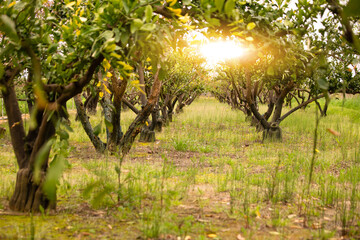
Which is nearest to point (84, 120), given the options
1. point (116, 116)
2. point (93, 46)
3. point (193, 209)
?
point (116, 116)

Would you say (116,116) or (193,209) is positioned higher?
(116,116)

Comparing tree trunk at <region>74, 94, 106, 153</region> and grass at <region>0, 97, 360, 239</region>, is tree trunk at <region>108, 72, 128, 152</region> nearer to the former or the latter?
tree trunk at <region>74, 94, 106, 153</region>

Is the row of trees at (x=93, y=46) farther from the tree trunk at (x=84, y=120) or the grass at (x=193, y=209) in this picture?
the tree trunk at (x=84, y=120)

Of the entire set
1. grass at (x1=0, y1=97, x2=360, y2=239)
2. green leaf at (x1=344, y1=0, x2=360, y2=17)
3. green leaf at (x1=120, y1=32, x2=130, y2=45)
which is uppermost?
green leaf at (x1=120, y1=32, x2=130, y2=45)

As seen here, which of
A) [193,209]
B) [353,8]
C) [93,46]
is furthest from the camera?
[193,209]

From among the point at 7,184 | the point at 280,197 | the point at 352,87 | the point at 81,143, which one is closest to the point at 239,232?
the point at 280,197

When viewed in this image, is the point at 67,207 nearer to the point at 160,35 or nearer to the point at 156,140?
the point at 160,35

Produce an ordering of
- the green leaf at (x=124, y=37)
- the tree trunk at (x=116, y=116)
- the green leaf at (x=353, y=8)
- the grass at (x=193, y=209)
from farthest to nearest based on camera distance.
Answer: the tree trunk at (x=116, y=116) → the grass at (x=193, y=209) → the green leaf at (x=124, y=37) → the green leaf at (x=353, y=8)

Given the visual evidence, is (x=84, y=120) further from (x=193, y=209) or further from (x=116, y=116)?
(x=193, y=209)

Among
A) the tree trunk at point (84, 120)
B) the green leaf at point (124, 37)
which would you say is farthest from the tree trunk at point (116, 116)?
the green leaf at point (124, 37)

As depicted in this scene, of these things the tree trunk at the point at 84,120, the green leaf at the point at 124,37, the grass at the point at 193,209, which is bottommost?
Answer: the grass at the point at 193,209

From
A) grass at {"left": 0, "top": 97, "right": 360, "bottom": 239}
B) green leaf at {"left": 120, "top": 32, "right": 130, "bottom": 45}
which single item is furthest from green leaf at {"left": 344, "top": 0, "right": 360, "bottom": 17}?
green leaf at {"left": 120, "top": 32, "right": 130, "bottom": 45}

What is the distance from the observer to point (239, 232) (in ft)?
10.6

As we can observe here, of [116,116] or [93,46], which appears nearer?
[93,46]
